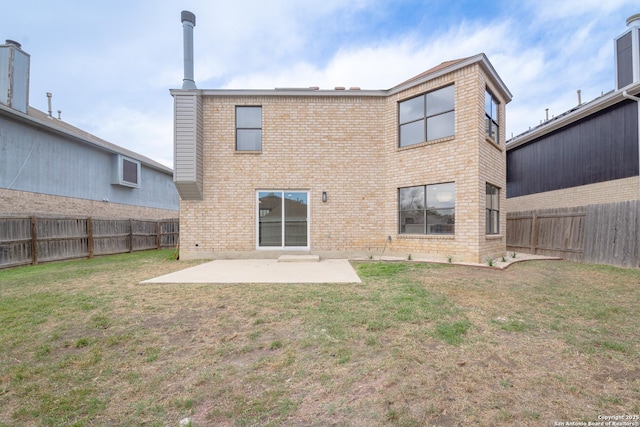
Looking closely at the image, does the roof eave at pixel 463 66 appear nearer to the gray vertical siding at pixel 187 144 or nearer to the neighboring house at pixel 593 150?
the neighboring house at pixel 593 150

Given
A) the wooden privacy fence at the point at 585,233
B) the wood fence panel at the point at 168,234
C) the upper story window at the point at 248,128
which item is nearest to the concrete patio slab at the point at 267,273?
the upper story window at the point at 248,128

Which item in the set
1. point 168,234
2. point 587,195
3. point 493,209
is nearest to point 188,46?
point 168,234

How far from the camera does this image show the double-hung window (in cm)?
838

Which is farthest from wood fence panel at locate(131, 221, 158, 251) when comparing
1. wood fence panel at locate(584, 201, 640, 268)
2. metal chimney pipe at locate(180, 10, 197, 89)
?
wood fence panel at locate(584, 201, 640, 268)

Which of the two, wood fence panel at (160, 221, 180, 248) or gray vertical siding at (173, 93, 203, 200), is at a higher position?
gray vertical siding at (173, 93, 203, 200)

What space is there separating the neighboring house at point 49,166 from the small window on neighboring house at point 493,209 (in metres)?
16.2

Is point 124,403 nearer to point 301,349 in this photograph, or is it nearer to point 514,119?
point 301,349

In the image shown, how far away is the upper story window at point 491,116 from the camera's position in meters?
8.69

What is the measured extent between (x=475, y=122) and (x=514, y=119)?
26.3 metres

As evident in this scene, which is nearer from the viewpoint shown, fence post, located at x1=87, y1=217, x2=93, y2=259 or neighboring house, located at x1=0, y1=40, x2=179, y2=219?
neighboring house, located at x1=0, y1=40, x2=179, y2=219

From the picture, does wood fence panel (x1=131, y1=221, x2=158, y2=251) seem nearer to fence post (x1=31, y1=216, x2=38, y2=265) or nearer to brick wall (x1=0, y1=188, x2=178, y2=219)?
brick wall (x1=0, y1=188, x2=178, y2=219)

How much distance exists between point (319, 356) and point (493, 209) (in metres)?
8.77

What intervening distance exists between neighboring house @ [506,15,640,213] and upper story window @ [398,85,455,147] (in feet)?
20.4

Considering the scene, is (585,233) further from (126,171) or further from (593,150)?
(126,171)
